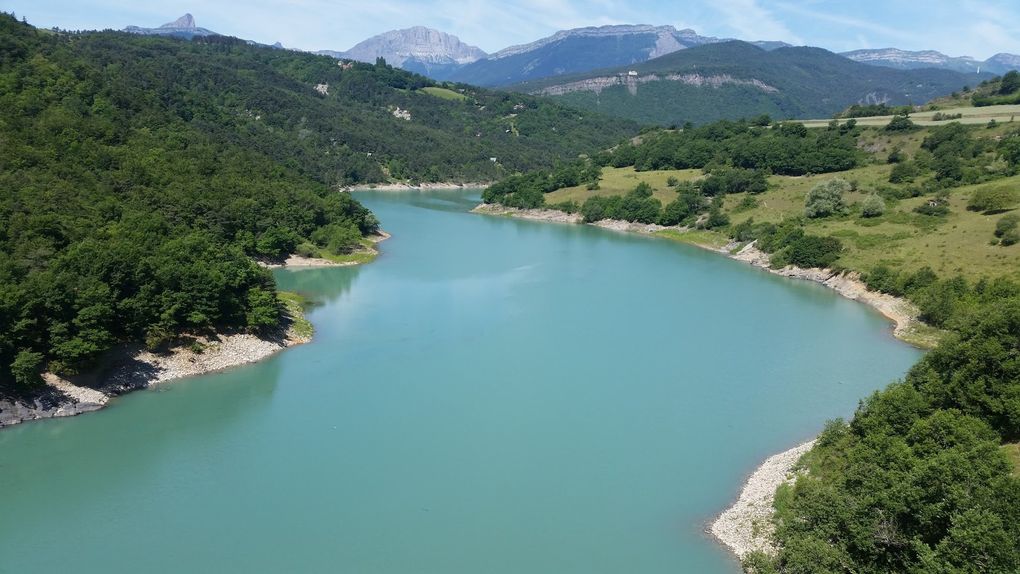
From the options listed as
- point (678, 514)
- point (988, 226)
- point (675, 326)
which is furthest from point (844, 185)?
point (678, 514)

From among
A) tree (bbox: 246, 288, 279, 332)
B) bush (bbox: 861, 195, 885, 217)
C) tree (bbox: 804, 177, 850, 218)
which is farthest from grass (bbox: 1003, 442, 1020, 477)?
tree (bbox: 804, 177, 850, 218)

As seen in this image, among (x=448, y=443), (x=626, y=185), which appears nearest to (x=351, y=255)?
(x=448, y=443)

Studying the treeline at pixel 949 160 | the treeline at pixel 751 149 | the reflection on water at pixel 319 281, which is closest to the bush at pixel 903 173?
the treeline at pixel 949 160

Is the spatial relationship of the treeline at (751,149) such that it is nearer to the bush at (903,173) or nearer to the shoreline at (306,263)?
the bush at (903,173)

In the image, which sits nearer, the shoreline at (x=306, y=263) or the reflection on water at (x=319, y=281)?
the reflection on water at (x=319, y=281)

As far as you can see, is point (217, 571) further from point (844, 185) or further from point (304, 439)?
point (844, 185)
